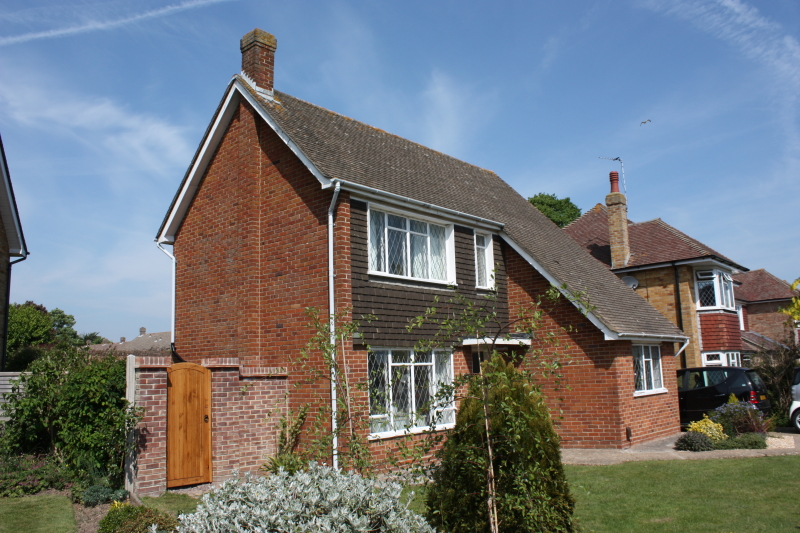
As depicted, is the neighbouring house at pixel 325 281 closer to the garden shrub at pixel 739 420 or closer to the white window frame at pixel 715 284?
the garden shrub at pixel 739 420

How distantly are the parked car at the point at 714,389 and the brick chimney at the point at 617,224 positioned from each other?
663 centimetres

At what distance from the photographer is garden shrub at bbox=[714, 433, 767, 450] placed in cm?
1380

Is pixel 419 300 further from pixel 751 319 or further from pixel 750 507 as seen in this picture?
pixel 751 319

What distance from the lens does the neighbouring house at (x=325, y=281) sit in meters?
11.6

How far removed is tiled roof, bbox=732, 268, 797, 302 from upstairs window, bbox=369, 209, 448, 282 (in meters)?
29.8

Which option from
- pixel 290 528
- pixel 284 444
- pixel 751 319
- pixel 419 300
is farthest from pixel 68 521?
pixel 751 319

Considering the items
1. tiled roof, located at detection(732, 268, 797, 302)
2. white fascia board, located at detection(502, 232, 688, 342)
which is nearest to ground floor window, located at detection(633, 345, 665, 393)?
white fascia board, located at detection(502, 232, 688, 342)

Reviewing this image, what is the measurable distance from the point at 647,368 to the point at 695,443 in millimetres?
3238

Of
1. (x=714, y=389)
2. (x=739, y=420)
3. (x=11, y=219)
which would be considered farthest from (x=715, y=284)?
(x=11, y=219)

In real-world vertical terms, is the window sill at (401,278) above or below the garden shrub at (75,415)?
above

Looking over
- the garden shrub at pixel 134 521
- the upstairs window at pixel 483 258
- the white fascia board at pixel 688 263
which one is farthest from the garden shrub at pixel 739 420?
the garden shrub at pixel 134 521

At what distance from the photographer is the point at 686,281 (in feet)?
75.1

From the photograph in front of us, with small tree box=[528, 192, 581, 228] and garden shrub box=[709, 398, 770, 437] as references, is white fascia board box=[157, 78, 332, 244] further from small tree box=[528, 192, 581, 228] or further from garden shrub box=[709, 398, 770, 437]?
small tree box=[528, 192, 581, 228]

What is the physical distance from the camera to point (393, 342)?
12648mm
